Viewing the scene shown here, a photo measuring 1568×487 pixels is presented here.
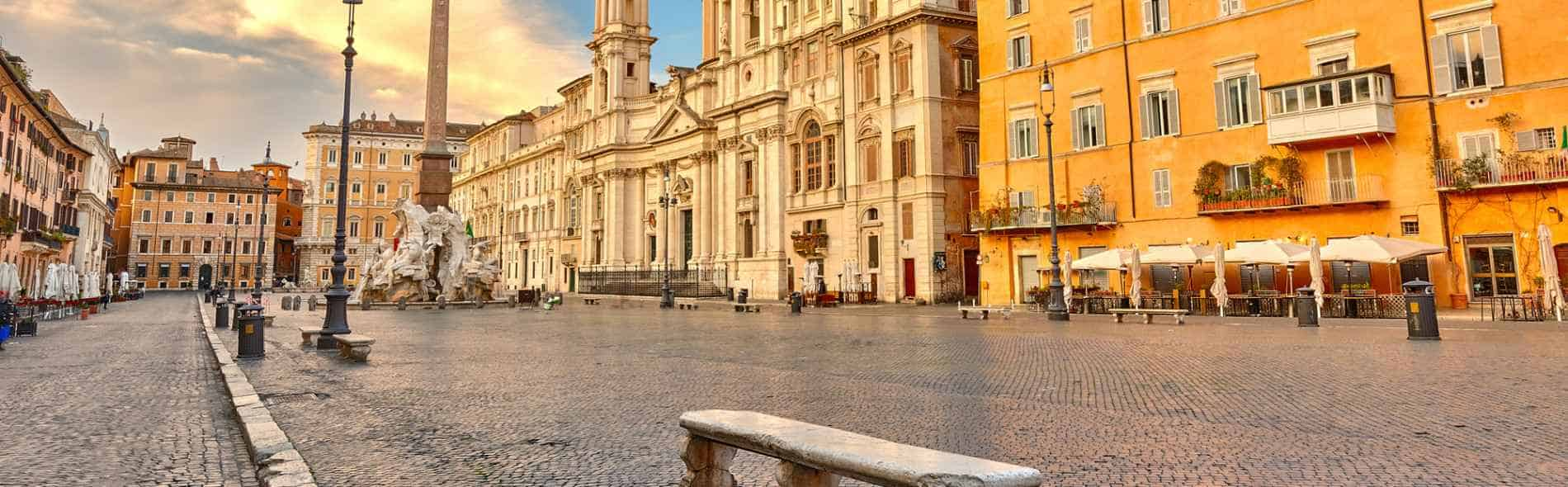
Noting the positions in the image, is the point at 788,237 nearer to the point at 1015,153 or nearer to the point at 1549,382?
the point at 1015,153

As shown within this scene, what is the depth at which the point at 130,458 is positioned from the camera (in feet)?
18.3

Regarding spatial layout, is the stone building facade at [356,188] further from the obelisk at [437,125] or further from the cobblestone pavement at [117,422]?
the cobblestone pavement at [117,422]

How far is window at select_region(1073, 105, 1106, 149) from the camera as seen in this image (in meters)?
29.4

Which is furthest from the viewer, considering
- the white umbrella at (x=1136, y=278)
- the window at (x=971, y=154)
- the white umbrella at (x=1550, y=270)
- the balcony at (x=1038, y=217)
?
the window at (x=971, y=154)

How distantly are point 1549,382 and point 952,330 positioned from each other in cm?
1062

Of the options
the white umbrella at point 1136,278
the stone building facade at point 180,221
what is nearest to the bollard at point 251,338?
the white umbrella at point 1136,278

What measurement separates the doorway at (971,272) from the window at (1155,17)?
11.7 metres

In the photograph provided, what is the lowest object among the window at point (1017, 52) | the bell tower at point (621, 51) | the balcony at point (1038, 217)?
the balcony at point (1038, 217)

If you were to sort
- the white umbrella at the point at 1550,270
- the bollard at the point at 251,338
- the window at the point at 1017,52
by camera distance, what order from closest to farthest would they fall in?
the bollard at the point at 251,338 → the white umbrella at the point at 1550,270 → the window at the point at 1017,52

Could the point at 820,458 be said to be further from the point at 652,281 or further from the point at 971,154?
the point at 652,281

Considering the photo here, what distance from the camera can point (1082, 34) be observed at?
30219 mm

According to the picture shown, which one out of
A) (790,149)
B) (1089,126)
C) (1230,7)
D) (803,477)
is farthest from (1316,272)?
(790,149)

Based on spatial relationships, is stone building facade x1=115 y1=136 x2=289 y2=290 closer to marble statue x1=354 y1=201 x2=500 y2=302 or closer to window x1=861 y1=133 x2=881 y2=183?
marble statue x1=354 y1=201 x2=500 y2=302

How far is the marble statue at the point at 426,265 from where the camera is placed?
112 ft
